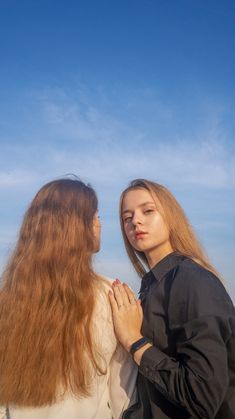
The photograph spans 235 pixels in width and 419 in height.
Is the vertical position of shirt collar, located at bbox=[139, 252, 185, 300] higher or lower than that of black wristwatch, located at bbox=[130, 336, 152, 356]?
higher

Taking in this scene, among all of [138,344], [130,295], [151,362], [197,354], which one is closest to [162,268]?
[130,295]

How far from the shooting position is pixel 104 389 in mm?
3020

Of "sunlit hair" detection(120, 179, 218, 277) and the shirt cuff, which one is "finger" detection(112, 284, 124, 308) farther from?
"sunlit hair" detection(120, 179, 218, 277)

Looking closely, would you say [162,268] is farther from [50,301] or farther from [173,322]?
[50,301]

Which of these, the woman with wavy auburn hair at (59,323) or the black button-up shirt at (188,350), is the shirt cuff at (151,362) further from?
the woman with wavy auburn hair at (59,323)

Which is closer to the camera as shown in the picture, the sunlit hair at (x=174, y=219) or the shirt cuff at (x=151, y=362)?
the shirt cuff at (x=151, y=362)

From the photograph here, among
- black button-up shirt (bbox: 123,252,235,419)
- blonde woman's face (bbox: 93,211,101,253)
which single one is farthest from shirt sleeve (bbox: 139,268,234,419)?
blonde woman's face (bbox: 93,211,101,253)

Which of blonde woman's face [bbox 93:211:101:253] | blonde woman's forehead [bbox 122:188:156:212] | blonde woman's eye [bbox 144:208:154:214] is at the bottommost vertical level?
blonde woman's face [bbox 93:211:101:253]

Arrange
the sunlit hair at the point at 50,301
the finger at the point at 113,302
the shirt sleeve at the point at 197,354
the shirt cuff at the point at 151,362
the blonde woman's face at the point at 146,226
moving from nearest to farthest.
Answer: the shirt sleeve at the point at 197,354, the shirt cuff at the point at 151,362, the sunlit hair at the point at 50,301, the finger at the point at 113,302, the blonde woman's face at the point at 146,226

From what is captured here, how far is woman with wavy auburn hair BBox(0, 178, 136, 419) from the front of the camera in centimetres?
275

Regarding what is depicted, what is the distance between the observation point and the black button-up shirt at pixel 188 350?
2.36m

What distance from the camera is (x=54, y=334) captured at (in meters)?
2.78

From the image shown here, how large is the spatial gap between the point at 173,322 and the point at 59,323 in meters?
0.86

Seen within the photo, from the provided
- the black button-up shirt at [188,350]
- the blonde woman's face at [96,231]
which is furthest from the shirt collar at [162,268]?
the blonde woman's face at [96,231]
